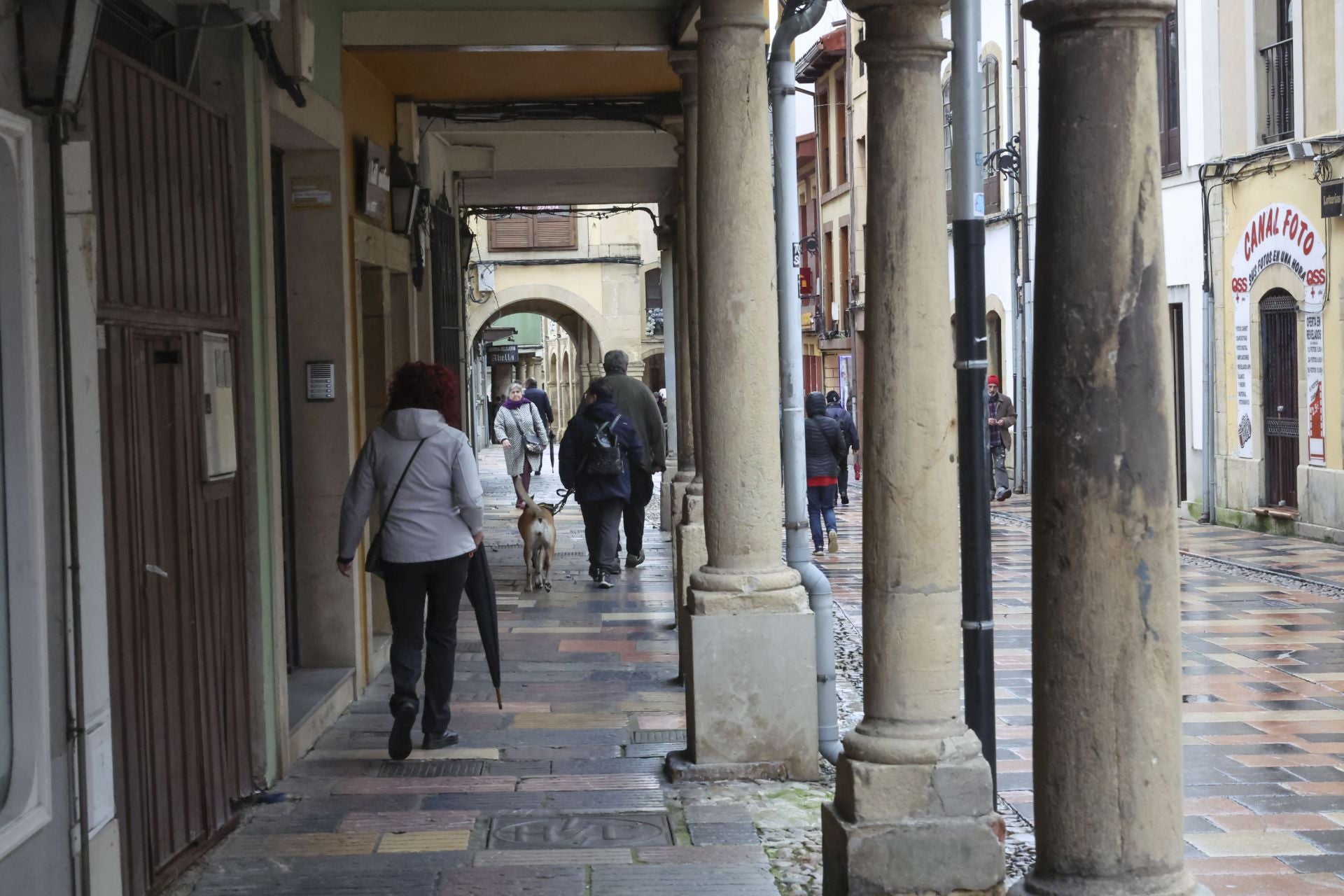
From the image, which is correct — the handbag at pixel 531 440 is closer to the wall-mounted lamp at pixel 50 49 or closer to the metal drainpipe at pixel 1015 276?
the metal drainpipe at pixel 1015 276

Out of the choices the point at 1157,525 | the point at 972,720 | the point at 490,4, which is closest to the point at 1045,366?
the point at 1157,525

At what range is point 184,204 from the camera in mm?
5801

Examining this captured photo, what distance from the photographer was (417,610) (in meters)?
7.19

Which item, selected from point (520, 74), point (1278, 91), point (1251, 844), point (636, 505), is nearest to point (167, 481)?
point (1251, 844)

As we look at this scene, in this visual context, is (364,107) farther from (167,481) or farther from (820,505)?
(820,505)

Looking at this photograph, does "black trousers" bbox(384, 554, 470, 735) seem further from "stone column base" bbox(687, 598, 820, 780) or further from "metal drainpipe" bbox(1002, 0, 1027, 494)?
"metal drainpipe" bbox(1002, 0, 1027, 494)

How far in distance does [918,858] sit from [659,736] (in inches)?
113

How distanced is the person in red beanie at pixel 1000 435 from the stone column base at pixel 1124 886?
20034 mm

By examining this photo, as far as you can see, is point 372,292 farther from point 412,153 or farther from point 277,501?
point 277,501

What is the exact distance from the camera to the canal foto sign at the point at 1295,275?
17.8m

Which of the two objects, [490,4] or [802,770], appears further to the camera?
[490,4]

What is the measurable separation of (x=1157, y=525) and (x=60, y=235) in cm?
279

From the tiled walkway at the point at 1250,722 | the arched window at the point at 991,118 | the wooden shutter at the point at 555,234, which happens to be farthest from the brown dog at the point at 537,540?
the wooden shutter at the point at 555,234

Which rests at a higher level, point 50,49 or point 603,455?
point 50,49
